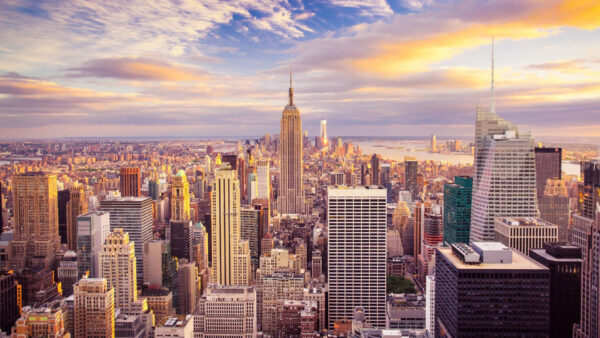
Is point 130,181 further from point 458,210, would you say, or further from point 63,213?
point 458,210

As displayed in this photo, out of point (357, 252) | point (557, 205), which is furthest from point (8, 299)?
point (557, 205)

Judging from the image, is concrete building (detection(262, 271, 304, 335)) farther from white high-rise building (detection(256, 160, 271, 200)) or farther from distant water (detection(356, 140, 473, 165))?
white high-rise building (detection(256, 160, 271, 200))

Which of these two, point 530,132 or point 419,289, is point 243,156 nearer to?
point 419,289

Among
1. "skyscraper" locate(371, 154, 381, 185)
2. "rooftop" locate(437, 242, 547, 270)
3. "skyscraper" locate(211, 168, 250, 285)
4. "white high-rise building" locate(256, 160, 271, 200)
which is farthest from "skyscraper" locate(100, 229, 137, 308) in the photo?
"white high-rise building" locate(256, 160, 271, 200)

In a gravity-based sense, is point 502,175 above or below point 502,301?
above

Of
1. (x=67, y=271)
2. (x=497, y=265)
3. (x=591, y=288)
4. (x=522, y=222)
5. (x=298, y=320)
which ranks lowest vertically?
(x=298, y=320)


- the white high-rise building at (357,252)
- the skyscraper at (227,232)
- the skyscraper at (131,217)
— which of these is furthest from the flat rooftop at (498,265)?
the skyscraper at (131,217)

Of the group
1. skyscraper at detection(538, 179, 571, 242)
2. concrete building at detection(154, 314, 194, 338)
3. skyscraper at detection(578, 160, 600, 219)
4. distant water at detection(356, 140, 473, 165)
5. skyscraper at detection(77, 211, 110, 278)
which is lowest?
concrete building at detection(154, 314, 194, 338)
